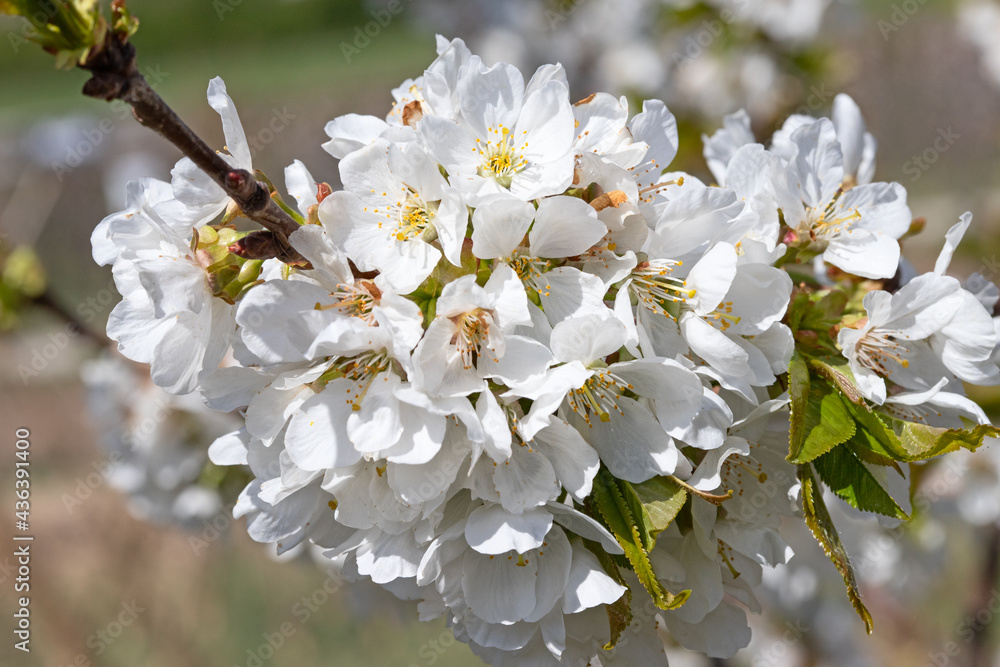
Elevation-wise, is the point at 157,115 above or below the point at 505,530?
above

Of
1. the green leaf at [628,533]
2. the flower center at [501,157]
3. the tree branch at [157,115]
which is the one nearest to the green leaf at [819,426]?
the green leaf at [628,533]

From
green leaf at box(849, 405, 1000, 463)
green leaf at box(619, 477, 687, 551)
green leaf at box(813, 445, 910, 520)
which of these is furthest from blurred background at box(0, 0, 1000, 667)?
green leaf at box(619, 477, 687, 551)

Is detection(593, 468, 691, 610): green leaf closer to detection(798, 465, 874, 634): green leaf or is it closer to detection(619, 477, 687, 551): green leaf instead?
detection(619, 477, 687, 551): green leaf

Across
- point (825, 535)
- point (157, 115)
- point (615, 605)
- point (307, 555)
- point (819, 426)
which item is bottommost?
point (307, 555)

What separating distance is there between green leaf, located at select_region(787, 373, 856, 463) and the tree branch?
2.47ft

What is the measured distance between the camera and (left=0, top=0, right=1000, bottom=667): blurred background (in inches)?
102

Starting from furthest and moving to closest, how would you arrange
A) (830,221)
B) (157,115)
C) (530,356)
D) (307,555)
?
(307,555) < (830,221) < (530,356) < (157,115)

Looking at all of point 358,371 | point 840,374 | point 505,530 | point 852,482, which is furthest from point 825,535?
point 358,371

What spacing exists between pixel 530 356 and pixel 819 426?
17.1 inches

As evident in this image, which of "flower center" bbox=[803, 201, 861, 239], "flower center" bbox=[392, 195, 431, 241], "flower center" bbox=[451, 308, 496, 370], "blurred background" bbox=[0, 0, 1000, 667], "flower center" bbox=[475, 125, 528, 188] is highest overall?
"flower center" bbox=[475, 125, 528, 188]

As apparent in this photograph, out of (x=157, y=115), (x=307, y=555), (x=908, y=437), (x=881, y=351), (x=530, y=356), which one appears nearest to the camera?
(x=157, y=115)

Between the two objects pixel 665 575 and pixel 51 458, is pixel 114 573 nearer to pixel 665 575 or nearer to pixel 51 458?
pixel 51 458

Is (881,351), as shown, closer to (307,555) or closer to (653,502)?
(653,502)

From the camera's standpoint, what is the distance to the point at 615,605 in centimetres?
106
